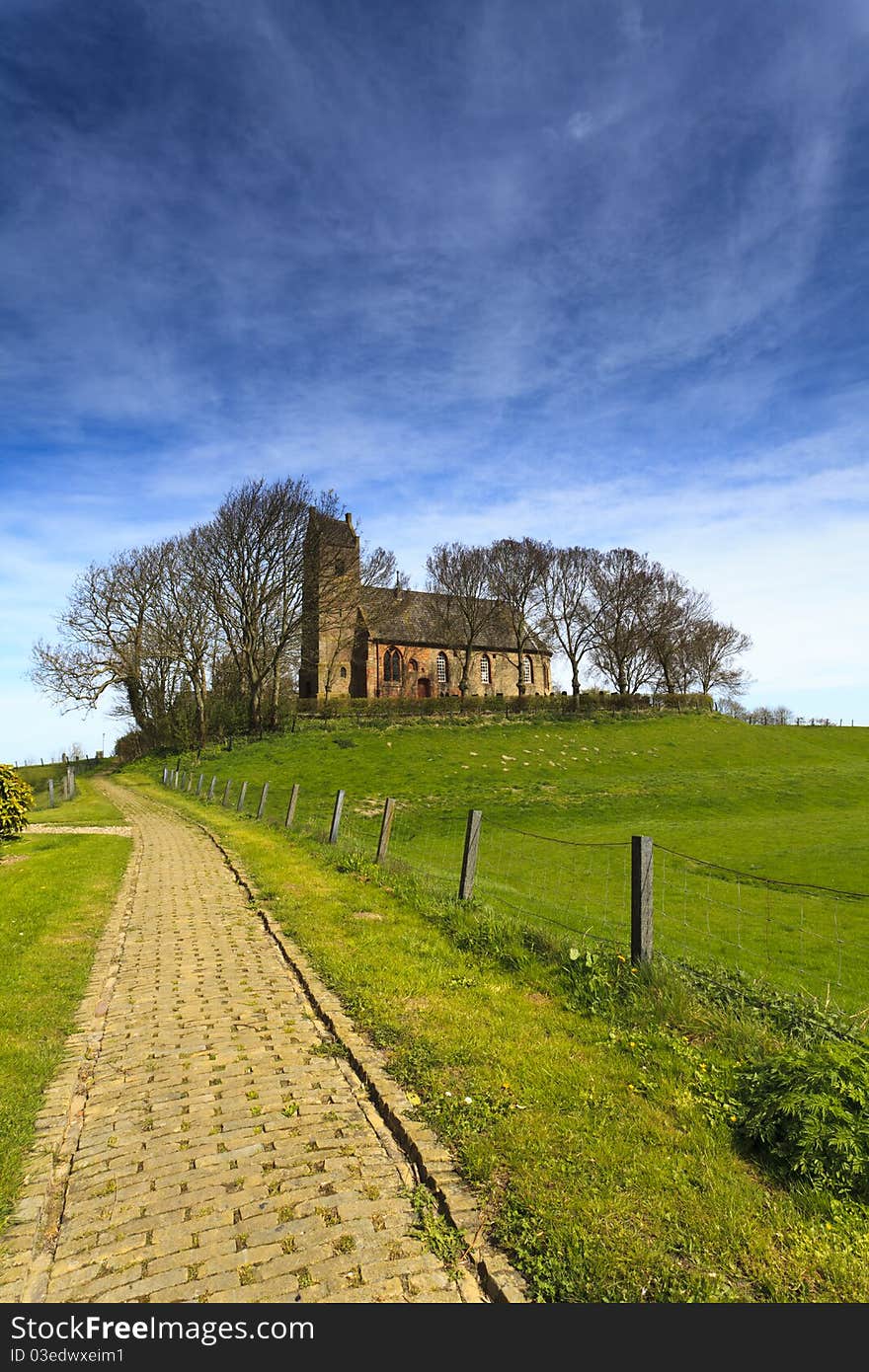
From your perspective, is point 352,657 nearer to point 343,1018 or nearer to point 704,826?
point 704,826

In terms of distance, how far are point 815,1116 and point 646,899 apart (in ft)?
9.56

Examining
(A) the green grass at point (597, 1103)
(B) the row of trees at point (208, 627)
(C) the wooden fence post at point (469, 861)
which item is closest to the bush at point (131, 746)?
(B) the row of trees at point (208, 627)

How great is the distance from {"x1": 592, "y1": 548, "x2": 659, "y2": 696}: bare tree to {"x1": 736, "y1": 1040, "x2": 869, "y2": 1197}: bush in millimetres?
53813

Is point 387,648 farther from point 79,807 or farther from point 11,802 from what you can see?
point 11,802

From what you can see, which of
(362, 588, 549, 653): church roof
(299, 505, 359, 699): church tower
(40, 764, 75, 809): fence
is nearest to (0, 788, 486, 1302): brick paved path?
(40, 764, 75, 809): fence

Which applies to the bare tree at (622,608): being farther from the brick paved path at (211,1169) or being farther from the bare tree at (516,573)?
the brick paved path at (211,1169)

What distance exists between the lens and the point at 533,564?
56.3 metres

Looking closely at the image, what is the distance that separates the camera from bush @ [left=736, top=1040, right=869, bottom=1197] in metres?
3.85

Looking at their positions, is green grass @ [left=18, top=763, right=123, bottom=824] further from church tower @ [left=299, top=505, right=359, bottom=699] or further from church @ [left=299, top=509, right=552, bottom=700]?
church @ [left=299, top=509, right=552, bottom=700]

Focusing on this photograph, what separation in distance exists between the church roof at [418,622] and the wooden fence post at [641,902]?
48.1 meters

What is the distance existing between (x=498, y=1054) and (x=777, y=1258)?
94.6 inches

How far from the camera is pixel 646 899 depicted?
6934 millimetres

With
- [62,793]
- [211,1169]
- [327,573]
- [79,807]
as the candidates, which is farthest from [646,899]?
[327,573]

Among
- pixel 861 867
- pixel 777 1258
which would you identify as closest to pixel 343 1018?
pixel 777 1258
